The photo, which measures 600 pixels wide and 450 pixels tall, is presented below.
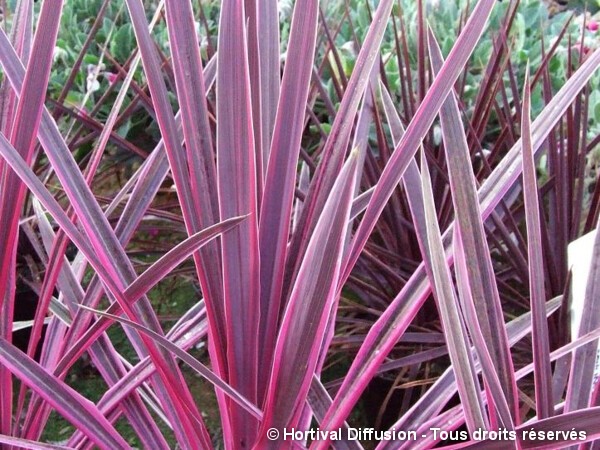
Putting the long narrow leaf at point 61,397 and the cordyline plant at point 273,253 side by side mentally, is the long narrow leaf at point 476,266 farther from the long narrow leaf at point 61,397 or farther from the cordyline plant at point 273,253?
the long narrow leaf at point 61,397

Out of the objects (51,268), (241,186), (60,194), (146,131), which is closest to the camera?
(241,186)

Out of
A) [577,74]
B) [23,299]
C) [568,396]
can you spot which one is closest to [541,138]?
[577,74]

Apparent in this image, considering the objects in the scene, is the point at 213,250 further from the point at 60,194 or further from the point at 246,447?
the point at 60,194

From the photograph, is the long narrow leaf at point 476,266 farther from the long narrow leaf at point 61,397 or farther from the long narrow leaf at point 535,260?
the long narrow leaf at point 61,397

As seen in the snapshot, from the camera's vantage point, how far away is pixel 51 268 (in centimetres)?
70

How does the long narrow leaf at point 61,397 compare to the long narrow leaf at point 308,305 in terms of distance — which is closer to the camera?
the long narrow leaf at point 308,305

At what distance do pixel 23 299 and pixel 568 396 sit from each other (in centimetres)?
111

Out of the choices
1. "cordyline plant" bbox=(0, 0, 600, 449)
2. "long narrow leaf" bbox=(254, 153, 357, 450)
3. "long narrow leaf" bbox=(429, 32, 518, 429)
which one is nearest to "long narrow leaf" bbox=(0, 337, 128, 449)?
"cordyline plant" bbox=(0, 0, 600, 449)

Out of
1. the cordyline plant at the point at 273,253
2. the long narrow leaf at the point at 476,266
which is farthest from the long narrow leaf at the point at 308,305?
the long narrow leaf at the point at 476,266

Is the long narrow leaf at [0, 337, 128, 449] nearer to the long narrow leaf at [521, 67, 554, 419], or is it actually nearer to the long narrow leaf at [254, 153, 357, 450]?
the long narrow leaf at [254, 153, 357, 450]

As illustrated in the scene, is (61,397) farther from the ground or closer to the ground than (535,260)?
closer to the ground

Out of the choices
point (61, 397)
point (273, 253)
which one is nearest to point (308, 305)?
point (273, 253)

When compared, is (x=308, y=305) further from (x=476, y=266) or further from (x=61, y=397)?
(x=61, y=397)

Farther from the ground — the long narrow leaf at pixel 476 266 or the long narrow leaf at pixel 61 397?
the long narrow leaf at pixel 476 266
